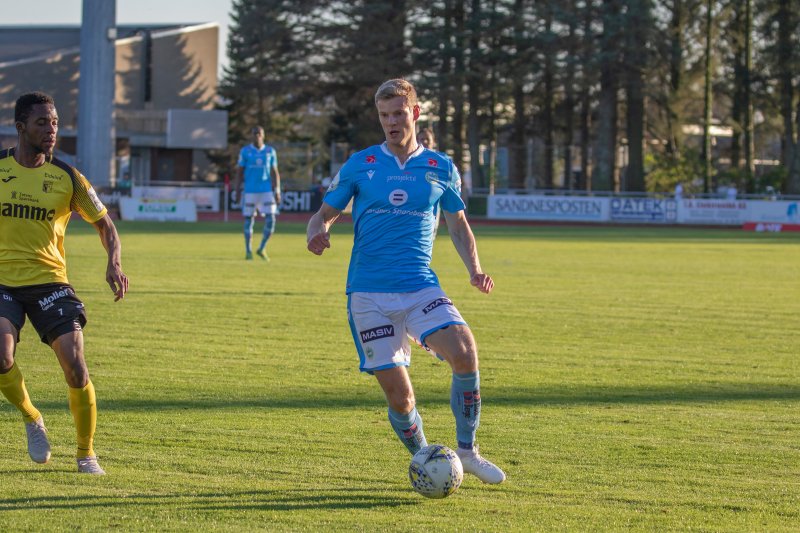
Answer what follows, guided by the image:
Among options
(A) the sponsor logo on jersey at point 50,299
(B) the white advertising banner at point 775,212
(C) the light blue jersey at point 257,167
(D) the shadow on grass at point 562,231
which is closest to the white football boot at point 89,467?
(A) the sponsor logo on jersey at point 50,299

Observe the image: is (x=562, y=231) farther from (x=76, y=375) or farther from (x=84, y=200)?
(x=76, y=375)

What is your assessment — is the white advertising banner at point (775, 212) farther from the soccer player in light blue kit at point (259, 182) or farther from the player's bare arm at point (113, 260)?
the player's bare arm at point (113, 260)

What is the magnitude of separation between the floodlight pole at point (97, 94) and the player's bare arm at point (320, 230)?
43.2 m

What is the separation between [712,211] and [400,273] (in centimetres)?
4249

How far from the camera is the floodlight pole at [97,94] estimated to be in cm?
4866

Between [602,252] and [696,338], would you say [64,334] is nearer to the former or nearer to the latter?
[696,338]

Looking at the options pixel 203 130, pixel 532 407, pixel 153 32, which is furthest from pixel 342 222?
pixel 532 407

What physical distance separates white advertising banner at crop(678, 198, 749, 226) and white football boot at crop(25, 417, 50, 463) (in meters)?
42.2

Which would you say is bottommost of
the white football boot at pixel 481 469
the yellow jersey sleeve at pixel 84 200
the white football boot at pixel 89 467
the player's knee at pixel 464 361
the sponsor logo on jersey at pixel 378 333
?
the white football boot at pixel 89 467

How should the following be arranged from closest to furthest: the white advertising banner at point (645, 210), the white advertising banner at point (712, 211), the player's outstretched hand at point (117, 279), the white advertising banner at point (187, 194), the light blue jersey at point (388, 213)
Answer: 1. the light blue jersey at point (388, 213)
2. the player's outstretched hand at point (117, 279)
3. the white advertising banner at point (187, 194)
4. the white advertising banner at point (712, 211)
5. the white advertising banner at point (645, 210)

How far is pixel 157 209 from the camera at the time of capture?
42.8 meters

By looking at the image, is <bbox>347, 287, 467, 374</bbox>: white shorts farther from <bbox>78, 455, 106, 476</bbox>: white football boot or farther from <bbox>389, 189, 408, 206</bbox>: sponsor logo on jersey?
<bbox>78, 455, 106, 476</bbox>: white football boot

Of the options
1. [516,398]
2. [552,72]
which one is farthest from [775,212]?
[516,398]

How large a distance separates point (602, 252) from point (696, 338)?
15651mm
